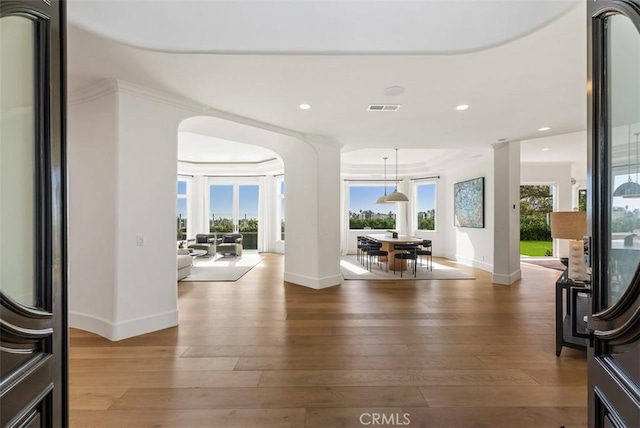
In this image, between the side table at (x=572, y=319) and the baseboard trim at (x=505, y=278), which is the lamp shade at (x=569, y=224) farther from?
the baseboard trim at (x=505, y=278)

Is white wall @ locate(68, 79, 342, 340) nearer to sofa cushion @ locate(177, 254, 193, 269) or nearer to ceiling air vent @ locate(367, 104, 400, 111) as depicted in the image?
ceiling air vent @ locate(367, 104, 400, 111)

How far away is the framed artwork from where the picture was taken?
697 centimetres

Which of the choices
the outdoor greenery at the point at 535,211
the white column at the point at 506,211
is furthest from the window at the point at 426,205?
the white column at the point at 506,211

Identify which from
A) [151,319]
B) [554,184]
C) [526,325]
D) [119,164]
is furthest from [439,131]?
[554,184]

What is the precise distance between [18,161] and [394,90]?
303 cm

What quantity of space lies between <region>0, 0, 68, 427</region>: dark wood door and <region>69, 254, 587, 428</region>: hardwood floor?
1.10 meters

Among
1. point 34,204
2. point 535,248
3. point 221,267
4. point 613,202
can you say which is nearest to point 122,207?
point 34,204

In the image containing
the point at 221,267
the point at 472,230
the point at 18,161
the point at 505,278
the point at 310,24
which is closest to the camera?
the point at 18,161

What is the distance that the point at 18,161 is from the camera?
41.4 inches

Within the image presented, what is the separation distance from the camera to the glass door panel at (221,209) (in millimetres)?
10148

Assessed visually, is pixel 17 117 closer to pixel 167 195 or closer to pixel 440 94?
pixel 167 195

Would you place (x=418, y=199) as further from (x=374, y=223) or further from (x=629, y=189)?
(x=629, y=189)

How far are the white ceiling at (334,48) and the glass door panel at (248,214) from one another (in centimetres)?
701

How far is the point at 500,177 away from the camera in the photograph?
18.4ft
